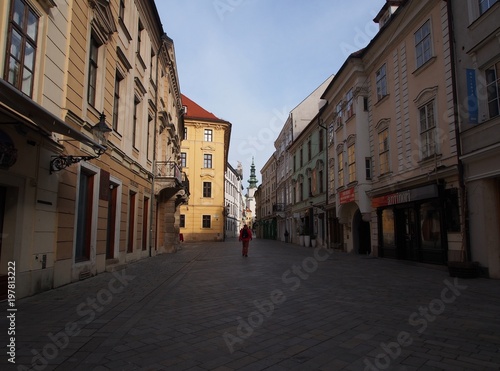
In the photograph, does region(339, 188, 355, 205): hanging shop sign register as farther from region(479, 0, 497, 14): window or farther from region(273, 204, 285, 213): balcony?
region(273, 204, 285, 213): balcony

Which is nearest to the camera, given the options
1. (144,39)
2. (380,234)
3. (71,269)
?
(71,269)

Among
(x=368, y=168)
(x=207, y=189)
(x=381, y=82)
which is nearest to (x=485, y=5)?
(x=381, y=82)

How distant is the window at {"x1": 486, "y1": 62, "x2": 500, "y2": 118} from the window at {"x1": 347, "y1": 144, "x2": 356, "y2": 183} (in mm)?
9674

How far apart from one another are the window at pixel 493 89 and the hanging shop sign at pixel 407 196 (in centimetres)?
324

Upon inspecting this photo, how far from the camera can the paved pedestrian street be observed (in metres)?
4.08

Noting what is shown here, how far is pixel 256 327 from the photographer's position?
17.9ft

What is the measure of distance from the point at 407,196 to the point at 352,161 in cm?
635

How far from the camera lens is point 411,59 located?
15.6 m

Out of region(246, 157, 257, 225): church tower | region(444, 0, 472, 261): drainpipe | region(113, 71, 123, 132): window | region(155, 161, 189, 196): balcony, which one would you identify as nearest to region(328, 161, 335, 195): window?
region(155, 161, 189, 196): balcony

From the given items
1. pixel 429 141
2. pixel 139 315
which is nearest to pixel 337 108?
pixel 429 141

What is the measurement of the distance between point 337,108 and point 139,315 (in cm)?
2086

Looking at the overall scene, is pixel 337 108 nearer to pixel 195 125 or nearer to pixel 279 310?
pixel 279 310

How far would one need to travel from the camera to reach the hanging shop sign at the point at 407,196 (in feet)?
44.2

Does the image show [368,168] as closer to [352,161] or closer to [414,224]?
[352,161]
